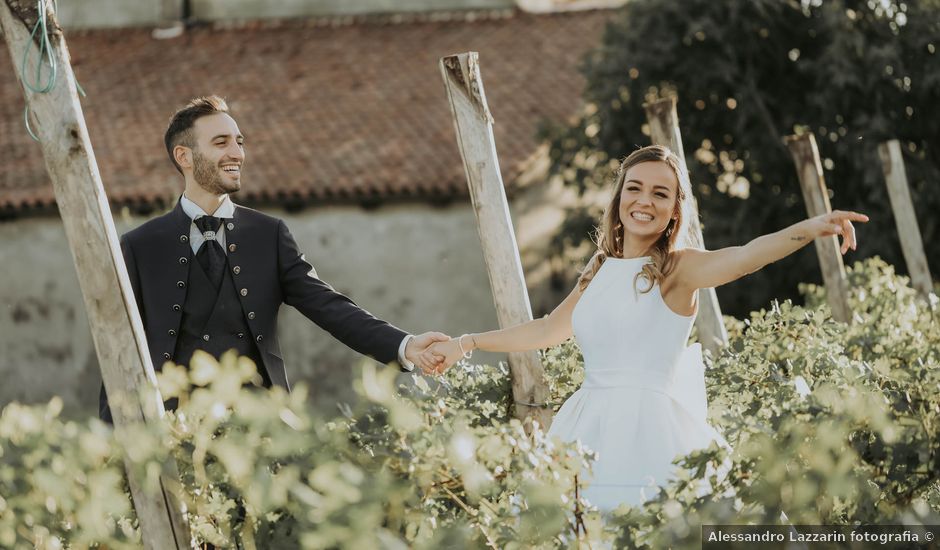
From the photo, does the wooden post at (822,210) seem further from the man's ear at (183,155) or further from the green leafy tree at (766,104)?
the green leafy tree at (766,104)

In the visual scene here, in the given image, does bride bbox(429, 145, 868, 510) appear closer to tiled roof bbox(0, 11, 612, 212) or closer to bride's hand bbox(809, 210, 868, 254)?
bride's hand bbox(809, 210, 868, 254)

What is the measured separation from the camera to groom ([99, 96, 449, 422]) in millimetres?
4297

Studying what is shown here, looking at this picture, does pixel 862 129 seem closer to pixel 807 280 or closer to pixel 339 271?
pixel 807 280

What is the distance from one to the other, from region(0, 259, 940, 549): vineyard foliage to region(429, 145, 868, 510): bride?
1.91 feet

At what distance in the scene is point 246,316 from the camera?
4.35 meters

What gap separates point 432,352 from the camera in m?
4.56

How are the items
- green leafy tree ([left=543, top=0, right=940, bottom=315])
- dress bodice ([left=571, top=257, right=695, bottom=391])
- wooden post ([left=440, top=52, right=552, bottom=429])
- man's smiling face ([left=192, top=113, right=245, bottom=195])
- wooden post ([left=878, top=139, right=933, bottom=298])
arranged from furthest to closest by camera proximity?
green leafy tree ([left=543, top=0, right=940, bottom=315]), wooden post ([left=878, top=139, right=933, bottom=298]), wooden post ([left=440, top=52, right=552, bottom=429]), man's smiling face ([left=192, top=113, right=245, bottom=195]), dress bodice ([left=571, top=257, right=695, bottom=391])

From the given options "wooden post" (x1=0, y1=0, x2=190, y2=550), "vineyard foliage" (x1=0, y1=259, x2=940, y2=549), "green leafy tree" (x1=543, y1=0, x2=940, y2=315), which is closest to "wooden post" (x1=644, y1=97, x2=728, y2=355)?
"vineyard foliage" (x1=0, y1=259, x2=940, y2=549)

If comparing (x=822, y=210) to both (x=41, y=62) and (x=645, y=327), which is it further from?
(x=41, y=62)

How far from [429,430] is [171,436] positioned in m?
0.61

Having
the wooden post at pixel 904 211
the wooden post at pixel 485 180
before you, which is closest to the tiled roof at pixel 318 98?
the wooden post at pixel 904 211

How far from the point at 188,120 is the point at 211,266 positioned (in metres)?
0.51

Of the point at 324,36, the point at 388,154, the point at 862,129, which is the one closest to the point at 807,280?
the point at 862,129

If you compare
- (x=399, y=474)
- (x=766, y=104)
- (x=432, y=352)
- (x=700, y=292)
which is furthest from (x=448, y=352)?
(x=766, y=104)
